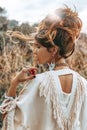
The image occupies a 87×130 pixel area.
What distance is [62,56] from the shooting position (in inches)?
117

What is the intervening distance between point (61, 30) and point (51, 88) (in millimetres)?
321

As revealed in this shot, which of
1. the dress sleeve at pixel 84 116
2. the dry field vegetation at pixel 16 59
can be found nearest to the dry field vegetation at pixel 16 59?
the dry field vegetation at pixel 16 59

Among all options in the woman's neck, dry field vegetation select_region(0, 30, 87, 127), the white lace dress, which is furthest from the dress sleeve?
dry field vegetation select_region(0, 30, 87, 127)

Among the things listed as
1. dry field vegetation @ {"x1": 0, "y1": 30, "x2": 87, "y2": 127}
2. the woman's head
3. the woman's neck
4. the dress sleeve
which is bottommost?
the dress sleeve

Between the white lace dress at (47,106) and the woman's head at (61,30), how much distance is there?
14 cm

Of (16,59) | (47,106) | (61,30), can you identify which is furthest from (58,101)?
(16,59)

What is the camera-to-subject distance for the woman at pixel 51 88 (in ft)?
9.64

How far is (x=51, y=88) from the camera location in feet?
9.66

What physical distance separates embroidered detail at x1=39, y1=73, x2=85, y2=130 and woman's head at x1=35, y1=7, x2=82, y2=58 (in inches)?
6.6

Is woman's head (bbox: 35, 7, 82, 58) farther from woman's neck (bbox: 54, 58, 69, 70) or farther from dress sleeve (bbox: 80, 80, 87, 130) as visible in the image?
dress sleeve (bbox: 80, 80, 87, 130)

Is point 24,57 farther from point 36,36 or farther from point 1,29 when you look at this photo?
point 36,36

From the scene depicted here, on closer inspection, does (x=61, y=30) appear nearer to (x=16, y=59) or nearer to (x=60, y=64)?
(x=60, y=64)

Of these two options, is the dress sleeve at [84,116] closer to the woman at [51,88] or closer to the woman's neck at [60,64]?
the woman at [51,88]

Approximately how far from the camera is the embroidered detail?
2.93 metres
